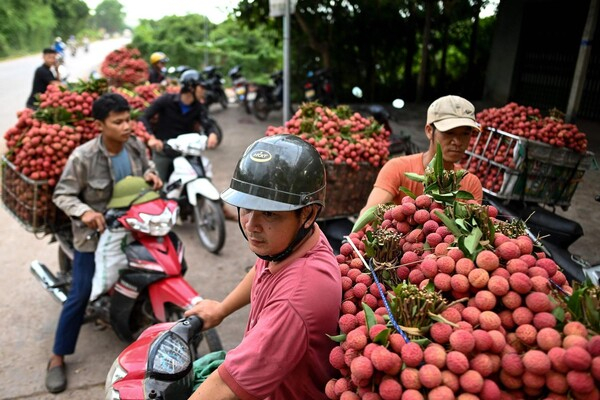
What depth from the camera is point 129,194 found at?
3.45 meters

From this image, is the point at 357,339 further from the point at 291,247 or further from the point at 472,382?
the point at 291,247

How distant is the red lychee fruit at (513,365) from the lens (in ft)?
3.61

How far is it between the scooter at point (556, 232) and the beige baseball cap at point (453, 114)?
48 centimetres

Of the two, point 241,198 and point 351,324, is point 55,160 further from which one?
point 351,324

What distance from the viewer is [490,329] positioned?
120cm

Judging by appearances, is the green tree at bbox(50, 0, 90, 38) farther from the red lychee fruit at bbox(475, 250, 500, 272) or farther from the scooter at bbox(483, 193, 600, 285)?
the red lychee fruit at bbox(475, 250, 500, 272)

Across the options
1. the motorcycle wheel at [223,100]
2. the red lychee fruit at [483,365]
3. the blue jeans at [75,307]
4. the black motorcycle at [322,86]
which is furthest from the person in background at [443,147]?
the motorcycle wheel at [223,100]

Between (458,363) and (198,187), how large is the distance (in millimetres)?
4570

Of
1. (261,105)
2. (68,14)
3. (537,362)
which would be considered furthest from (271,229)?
(68,14)

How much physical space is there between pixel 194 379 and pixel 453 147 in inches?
73.4

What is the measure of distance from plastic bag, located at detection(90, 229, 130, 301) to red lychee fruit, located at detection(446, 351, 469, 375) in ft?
9.04

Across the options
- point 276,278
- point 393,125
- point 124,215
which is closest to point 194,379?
point 276,278

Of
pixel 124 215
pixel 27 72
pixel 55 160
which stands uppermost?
pixel 55 160

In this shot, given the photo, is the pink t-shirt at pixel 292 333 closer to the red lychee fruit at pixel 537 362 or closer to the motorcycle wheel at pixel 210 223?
the red lychee fruit at pixel 537 362
